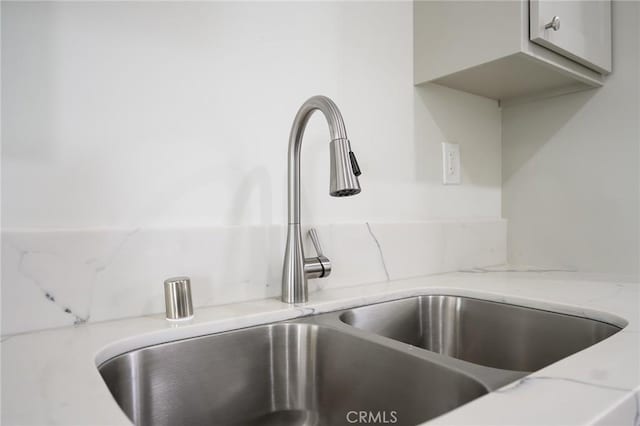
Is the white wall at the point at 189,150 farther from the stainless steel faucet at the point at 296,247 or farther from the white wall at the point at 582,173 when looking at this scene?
the white wall at the point at 582,173

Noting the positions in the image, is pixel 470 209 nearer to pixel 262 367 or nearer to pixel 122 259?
pixel 262 367

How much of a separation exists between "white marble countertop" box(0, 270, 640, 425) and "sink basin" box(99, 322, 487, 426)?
0.03m

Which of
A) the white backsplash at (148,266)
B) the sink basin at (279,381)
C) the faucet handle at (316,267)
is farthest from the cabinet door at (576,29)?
the sink basin at (279,381)

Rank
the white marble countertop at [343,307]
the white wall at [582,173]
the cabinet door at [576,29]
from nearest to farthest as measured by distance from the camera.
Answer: the white marble countertop at [343,307]
the cabinet door at [576,29]
the white wall at [582,173]

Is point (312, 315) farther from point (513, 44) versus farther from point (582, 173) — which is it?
point (582, 173)

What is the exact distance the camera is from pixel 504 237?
1.44 metres

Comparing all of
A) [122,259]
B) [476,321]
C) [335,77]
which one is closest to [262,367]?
[122,259]

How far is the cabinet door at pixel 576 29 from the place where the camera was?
0.96 m

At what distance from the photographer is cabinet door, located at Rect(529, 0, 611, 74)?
3.15 ft

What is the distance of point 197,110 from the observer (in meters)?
0.82

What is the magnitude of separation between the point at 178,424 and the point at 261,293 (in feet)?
1.01

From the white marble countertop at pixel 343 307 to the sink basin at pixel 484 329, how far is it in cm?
2

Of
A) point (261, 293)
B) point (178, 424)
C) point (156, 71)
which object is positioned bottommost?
point (178, 424)

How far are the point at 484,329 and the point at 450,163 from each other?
568 mm
